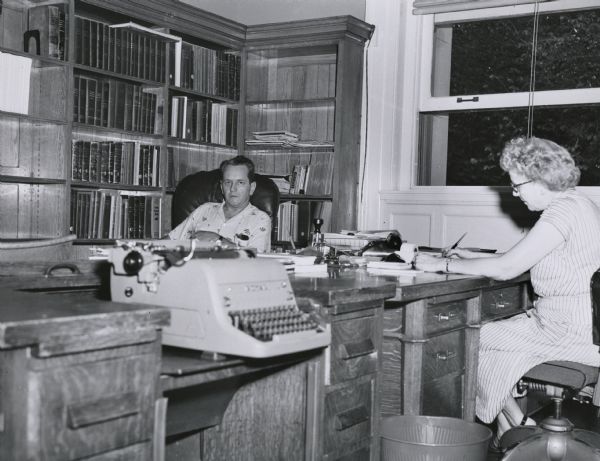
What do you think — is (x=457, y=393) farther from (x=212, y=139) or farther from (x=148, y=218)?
(x=212, y=139)

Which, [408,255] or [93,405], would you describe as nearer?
[93,405]

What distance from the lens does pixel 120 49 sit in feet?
15.2

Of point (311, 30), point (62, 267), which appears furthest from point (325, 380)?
point (311, 30)

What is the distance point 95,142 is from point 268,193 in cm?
112

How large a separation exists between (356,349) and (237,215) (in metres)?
2.01

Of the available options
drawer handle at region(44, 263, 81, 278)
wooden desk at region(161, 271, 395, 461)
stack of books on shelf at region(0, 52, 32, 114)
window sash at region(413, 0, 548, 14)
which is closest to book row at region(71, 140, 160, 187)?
stack of books on shelf at region(0, 52, 32, 114)

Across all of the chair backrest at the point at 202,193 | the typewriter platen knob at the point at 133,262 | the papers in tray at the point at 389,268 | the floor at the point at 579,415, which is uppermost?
the chair backrest at the point at 202,193

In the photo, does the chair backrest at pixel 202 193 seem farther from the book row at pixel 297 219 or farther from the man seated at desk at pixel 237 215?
the book row at pixel 297 219

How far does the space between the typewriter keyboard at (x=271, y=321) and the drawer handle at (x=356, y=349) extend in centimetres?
26

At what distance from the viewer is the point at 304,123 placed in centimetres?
552

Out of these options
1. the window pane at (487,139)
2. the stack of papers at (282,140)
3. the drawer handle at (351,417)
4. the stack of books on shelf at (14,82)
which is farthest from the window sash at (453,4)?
the drawer handle at (351,417)

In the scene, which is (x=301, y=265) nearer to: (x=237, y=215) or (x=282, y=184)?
(x=237, y=215)

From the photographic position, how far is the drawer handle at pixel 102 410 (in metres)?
1.38

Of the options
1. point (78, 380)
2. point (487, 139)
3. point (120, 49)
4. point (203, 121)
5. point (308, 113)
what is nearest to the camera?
point (78, 380)
